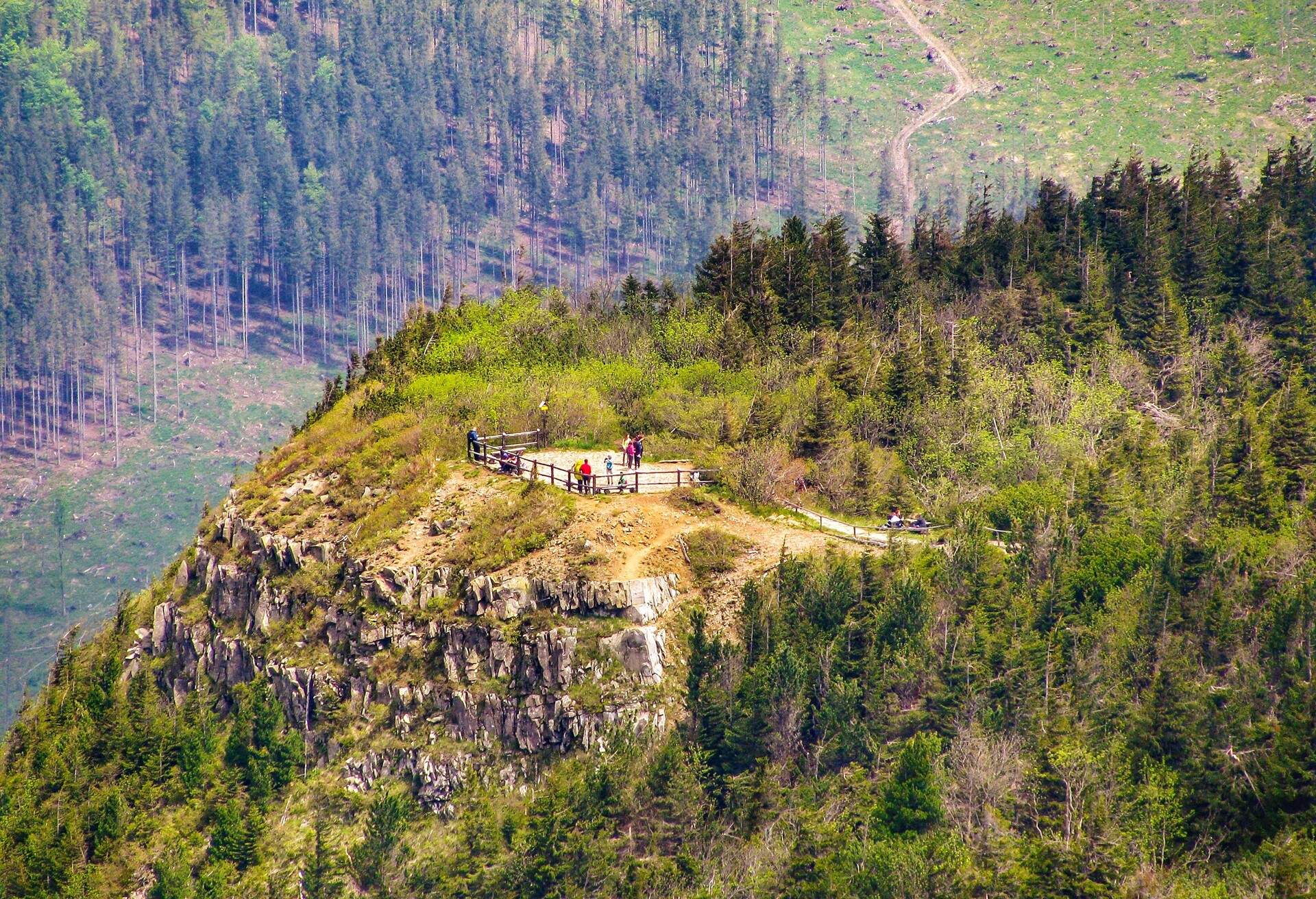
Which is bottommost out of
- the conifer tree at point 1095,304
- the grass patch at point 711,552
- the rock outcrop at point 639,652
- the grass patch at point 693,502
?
the rock outcrop at point 639,652

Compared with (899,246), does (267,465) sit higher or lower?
lower

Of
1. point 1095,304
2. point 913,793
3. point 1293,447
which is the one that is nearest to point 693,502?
point 913,793

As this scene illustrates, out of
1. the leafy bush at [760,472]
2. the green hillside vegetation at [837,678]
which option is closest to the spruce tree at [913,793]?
the green hillside vegetation at [837,678]

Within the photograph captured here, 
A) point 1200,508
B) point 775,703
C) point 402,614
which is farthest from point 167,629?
point 1200,508

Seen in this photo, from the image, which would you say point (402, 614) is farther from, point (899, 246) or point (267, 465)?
point (899, 246)

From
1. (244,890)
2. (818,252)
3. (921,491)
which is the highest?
(818,252)

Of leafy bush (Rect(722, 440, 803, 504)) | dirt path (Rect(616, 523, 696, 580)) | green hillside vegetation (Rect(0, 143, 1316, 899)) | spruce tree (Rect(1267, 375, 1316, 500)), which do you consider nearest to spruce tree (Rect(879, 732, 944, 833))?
green hillside vegetation (Rect(0, 143, 1316, 899))

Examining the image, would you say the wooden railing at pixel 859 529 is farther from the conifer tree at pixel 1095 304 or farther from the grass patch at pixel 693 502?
the conifer tree at pixel 1095 304

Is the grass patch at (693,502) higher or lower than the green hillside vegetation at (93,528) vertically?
higher
